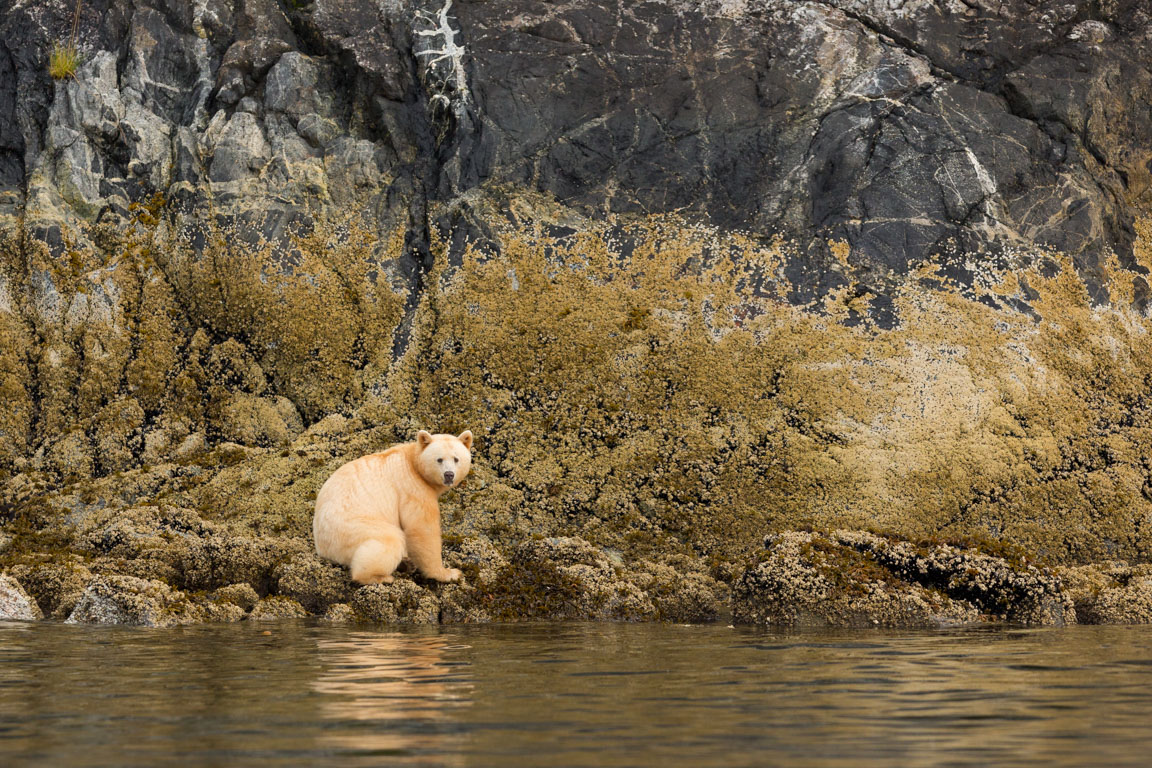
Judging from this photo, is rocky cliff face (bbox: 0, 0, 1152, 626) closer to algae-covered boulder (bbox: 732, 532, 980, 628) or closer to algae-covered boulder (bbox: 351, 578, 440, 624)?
algae-covered boulder (bbox: 732, 532, 980, 628)

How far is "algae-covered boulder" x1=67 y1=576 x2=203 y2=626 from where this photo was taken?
432 inches

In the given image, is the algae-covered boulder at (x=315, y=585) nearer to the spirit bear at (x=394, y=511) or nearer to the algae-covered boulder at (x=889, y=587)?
the spirit bear at (x=394, y=511)

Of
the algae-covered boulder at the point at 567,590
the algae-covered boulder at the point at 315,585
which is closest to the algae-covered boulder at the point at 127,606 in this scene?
the algae-covered boulder at the point at 315,585

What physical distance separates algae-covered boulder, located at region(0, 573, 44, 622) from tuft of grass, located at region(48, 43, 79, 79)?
41.9ft

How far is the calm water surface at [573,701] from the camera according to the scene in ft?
15.5

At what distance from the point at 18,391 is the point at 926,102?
653 inches

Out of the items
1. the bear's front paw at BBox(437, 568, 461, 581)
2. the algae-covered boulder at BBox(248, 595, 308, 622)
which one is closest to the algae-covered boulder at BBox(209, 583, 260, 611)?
the algae-covered boulder at BBox(248, 595, 308, 622)

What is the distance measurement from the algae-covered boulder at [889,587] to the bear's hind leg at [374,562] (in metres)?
3.70

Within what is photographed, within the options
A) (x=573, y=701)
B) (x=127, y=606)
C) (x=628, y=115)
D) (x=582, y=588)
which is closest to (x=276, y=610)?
(x=127, y=606)

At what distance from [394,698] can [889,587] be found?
6.76m

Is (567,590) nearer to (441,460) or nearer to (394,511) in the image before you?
(441,460)

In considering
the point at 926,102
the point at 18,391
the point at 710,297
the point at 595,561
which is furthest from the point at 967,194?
the point at 18,391

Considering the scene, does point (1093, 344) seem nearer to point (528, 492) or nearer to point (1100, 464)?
point (1100, 464)

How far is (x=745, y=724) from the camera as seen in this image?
5355 millimetres
